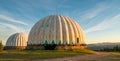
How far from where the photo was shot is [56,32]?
51.4m

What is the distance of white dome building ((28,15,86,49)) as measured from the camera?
5109cm

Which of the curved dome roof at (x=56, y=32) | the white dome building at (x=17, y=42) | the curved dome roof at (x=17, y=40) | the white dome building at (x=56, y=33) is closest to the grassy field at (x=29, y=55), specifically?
the white dome building at (x=56, y=33)

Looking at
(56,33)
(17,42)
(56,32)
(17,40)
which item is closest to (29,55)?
(56,33)

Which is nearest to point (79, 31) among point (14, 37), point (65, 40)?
point (65, 40)

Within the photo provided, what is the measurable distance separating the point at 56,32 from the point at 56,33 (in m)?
0.30

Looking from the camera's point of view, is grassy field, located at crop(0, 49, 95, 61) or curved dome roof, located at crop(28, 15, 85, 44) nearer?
grassy field, located at crop(0, 49, 95, 61)

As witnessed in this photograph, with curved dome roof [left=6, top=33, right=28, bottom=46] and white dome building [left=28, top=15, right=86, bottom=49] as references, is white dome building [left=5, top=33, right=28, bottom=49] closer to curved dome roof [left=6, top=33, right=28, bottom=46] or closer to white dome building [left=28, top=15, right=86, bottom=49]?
curved dome roof [left=6, top=33, right=28, bottom=46]

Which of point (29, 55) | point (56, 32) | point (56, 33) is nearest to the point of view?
point (29, 55)

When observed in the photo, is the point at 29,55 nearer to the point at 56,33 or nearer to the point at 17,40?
the point at 56,33

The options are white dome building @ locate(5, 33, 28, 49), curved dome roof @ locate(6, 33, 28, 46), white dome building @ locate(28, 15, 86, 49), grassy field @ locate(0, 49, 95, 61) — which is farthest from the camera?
curved dome roof @ locate(6, 33, 28, 46)

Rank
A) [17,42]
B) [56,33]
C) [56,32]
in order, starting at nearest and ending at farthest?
[56,33] < [56,32] < [17,42]

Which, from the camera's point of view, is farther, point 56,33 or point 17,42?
point 17,42

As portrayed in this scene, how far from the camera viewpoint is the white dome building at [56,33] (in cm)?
5109

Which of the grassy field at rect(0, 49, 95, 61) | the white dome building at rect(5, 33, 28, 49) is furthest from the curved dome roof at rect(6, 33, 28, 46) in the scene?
the grassy field at rect(0, 49, 95, 61)
